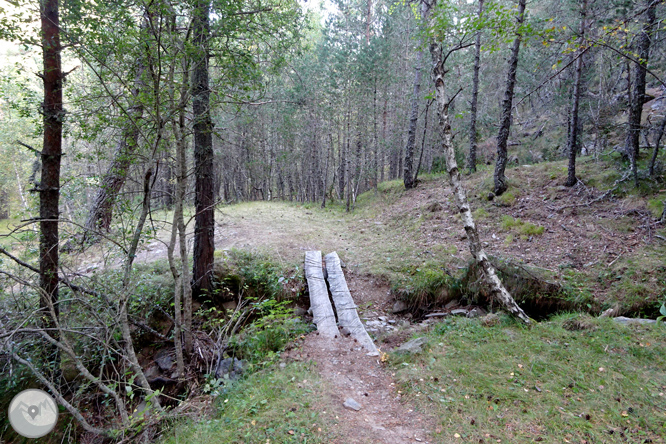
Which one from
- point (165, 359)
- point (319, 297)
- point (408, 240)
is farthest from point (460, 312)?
point (165, 359)

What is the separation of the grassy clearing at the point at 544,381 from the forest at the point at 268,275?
0.08 feet

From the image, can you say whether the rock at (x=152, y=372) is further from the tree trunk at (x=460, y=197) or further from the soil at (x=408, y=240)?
the tree trunk at (x=460, y=197)


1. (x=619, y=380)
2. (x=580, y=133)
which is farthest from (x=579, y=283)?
(x=580, y=133)

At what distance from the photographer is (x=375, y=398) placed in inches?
139

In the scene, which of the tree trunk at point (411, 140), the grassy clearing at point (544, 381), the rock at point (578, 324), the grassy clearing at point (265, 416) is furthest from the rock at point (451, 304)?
the tree trunk at point (411, 140)

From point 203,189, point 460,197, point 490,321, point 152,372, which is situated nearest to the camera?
point 490,321

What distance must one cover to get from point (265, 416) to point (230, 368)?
65.2 inches

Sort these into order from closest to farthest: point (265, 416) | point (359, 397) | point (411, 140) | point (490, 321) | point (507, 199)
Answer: point (265, 416), point (359, 397), point (490, 321), point (507, 199), point (411, 140)

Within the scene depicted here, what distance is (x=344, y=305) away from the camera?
5.94m

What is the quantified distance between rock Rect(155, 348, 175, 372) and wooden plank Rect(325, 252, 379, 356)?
2.97 meters

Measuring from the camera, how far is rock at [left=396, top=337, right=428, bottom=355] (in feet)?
Result: 13.9

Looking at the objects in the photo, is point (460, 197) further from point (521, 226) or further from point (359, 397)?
point (521, 226)

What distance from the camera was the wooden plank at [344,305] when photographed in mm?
4852

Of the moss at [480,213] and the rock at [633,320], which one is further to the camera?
the moss at [480,213]
